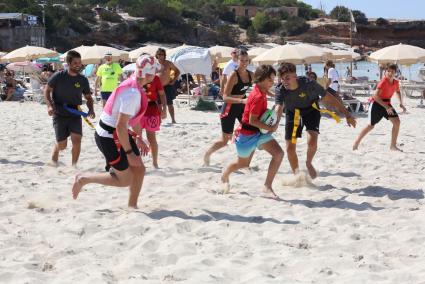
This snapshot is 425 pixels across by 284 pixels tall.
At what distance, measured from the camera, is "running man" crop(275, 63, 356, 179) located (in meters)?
6.68

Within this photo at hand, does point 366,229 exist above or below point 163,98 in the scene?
below

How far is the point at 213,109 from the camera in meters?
16.8

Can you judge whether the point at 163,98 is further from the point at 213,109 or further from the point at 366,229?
the point at 213,109

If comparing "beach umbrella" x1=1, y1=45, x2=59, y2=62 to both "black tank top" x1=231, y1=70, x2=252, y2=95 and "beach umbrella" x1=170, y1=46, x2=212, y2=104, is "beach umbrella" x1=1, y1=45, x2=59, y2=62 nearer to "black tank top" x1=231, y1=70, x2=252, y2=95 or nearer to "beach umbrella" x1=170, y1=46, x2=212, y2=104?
"beach umbrella" x1=170, y1=46, x2=212, y2=104

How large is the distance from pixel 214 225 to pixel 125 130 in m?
1.03

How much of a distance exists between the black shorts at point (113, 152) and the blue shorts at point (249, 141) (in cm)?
122

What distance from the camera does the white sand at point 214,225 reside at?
416 centimetres

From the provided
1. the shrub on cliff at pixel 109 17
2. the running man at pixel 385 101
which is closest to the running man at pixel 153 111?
the running man at pixel 385 101

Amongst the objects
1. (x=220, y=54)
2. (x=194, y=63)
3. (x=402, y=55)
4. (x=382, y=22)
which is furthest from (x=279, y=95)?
(x=382, y=22)

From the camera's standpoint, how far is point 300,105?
6.87 meters

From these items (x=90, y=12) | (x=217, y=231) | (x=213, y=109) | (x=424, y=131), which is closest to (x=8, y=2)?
(x=90, y=12)

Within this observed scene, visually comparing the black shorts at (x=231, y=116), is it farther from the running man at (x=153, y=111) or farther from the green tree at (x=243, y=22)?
the green tree at (x=243, y=22)

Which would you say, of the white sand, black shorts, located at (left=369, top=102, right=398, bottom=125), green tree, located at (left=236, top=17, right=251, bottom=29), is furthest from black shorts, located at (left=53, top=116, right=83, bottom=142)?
green tree, located at (left=236, top=17, right=251, bottom=29)

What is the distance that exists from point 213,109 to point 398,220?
11.6 meters
